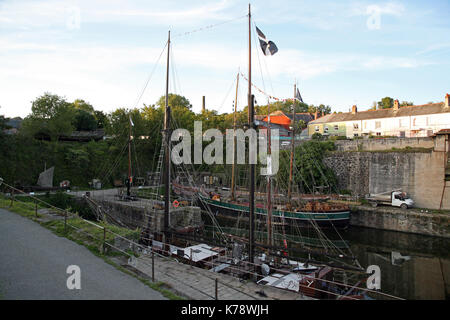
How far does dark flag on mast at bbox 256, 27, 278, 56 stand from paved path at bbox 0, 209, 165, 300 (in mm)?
11501

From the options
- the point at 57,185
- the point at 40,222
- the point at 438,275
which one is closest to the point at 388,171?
the point at 438,275

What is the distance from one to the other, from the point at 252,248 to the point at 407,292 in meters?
8.30

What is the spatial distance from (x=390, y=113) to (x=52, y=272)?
4421 centimetres

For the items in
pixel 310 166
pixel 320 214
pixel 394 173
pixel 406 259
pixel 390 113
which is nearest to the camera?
pixel 406 259

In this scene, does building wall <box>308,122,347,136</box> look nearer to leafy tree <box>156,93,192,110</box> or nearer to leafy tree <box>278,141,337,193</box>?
leafy tree <box>278,141,337,193</box>

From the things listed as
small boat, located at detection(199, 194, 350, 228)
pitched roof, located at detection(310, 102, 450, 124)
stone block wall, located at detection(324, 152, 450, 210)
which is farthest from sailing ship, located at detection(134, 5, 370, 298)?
pitched roof, located at detection(310, 102, 450, 124)

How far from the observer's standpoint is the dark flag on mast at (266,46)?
14.0 meters

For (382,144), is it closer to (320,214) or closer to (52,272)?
(320,214)

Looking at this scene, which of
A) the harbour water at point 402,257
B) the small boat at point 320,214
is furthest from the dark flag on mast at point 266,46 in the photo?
the small boat at point 320,214

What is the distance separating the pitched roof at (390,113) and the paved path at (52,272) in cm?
4200

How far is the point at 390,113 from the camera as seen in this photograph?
133 ft

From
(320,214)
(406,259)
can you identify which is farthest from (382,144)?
(406,259)

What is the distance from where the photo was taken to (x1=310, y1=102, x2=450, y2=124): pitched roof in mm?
37031
